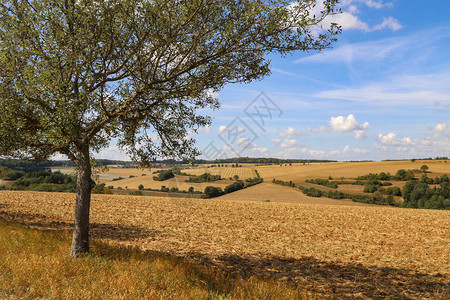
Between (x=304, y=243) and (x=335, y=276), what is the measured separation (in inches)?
270

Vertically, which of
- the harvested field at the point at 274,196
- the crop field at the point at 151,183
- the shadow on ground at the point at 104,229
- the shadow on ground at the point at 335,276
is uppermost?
the shadow on ground at the point at 104,229

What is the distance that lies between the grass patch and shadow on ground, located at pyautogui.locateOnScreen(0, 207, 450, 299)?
1.15 metres

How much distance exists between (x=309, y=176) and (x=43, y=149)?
309 ft

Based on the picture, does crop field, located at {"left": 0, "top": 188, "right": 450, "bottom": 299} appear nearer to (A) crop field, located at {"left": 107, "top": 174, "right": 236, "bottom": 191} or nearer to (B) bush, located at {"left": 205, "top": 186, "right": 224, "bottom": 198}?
(A) crop field, located at {"left": 107, "top": 174, "right": 236, "bottom": 191}

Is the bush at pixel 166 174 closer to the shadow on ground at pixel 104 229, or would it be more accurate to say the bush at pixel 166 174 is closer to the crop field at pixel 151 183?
the shadow on ground at pixel 104 229

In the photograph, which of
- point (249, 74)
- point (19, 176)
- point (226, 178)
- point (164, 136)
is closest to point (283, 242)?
point (164, 136)

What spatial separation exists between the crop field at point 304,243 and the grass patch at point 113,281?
3.69 metres

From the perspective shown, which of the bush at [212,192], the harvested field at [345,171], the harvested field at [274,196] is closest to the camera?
the harvested field at [274,196]

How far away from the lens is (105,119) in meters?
11.6

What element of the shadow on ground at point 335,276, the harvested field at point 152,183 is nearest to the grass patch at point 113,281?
the shadow on ground at point 335,276

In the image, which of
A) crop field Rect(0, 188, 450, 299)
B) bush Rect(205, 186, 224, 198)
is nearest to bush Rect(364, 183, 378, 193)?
bush Rect(205, 186, 224, 198)

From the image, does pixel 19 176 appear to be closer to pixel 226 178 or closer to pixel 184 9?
pixel 226 178

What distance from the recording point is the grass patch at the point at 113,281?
791cm

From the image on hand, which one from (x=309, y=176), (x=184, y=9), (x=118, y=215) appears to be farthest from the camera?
(x=309, y=176)
